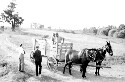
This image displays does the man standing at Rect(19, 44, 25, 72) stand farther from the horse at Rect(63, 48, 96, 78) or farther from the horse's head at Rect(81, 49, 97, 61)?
the horse's head at Rect(81, 49, 97, 61)

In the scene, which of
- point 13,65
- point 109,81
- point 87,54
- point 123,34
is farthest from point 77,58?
point 123,34

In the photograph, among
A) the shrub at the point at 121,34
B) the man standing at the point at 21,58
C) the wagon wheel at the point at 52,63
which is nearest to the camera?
the man standing at the point at 21,58

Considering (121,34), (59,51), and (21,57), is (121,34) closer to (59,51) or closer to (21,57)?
(59,51)

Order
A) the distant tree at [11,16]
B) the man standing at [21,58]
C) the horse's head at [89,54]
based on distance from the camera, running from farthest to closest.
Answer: the distant tree at [11,16], the man standing at [21,58], the horse's head at [89,54]

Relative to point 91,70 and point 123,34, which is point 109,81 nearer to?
point 91,70

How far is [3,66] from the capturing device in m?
14.0

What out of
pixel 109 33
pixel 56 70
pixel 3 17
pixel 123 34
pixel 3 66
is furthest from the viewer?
pixel 3 17

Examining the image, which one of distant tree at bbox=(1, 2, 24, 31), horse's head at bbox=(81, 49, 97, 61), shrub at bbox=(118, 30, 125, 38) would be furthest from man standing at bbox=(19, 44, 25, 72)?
distant tree at bbox=(1, 2, 24, 31)

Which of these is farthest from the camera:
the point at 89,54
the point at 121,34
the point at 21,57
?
the point at 121,34

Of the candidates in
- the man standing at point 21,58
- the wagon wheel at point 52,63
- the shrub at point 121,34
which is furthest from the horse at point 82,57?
the shrub at point 121,34

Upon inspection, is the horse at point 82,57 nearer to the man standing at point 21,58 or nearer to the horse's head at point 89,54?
the horse's head at point 89,54

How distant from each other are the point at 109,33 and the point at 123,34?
6.07 m

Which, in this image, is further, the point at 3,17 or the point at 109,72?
the point at 3,17

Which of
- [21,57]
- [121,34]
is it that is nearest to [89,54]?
[21,57]
